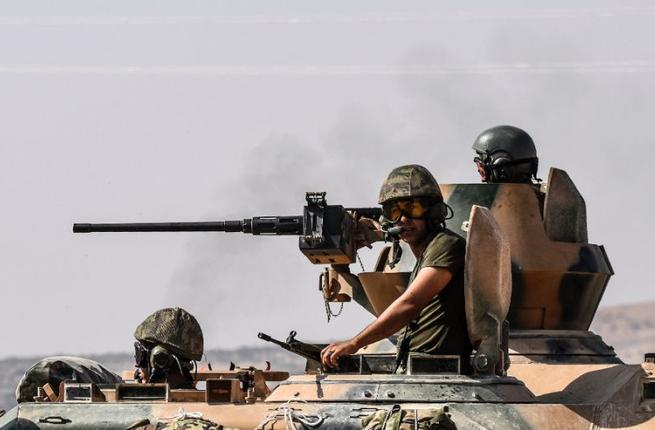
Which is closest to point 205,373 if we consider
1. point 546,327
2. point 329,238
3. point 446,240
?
point 329,238

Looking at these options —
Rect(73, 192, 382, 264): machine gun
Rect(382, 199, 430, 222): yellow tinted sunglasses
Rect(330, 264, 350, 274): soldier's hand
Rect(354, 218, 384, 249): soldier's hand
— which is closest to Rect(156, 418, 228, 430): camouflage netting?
Rect(382, 199, 430, 222): yellow tinted sunglasses

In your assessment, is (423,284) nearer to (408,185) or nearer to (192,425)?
(408,185)

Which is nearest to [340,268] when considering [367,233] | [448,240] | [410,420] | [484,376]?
[367,233]

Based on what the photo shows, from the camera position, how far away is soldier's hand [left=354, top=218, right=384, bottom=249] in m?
24.7

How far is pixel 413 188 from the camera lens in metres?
19.1

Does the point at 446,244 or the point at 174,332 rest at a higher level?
the point at 446,244

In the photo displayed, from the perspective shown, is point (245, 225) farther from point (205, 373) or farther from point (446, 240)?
point (446, 240)

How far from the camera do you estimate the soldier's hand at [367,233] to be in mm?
24672

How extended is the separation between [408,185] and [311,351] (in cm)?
187

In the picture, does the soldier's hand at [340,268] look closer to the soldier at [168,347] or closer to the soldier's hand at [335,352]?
the soldier at [168,347]

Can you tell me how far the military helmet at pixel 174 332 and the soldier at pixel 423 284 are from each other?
12.0 feet

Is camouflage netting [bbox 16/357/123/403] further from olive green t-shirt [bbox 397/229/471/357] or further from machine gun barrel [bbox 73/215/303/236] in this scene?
olive green t-shirt [bbox 397/229/471/357]

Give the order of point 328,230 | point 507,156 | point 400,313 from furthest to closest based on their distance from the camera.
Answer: point 328,230 → point 507,156 → point 400,313

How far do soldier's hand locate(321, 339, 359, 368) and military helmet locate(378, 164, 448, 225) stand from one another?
4.33 feet
